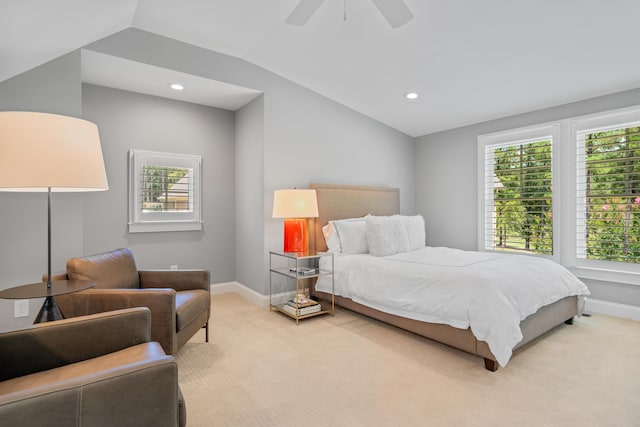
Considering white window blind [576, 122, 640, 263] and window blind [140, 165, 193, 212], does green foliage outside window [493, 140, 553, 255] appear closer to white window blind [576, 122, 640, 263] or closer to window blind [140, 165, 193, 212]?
white window blind [576, 122, 640, 263]

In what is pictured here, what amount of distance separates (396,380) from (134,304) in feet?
6.01

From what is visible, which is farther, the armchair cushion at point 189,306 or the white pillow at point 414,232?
the white pillow at point 414,232

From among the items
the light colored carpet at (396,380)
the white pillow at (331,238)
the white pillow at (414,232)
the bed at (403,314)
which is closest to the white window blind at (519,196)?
the bed at (403,314)

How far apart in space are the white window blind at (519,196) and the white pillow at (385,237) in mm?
1483

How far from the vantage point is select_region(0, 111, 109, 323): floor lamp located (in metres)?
1.67

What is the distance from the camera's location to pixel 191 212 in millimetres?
4395

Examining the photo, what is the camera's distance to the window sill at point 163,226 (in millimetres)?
3996

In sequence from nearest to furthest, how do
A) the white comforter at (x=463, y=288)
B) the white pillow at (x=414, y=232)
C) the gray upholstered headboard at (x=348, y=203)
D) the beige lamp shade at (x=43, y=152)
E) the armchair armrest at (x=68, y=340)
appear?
the armchair armrest at (x=68, y=340) → the beige lamp shade at (x=43, y=152) → the white comforter at (x=463, y=288) → the white pillow at (x=414, y=232) → the gray upholstered headboard at (x=348, y=203)

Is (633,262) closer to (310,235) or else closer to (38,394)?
(310,235)

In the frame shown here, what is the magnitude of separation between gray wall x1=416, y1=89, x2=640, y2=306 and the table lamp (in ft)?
8.07

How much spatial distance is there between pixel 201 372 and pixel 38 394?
148 cm

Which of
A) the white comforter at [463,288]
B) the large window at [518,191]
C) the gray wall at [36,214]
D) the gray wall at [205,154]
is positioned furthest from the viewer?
the large window at [518,191]

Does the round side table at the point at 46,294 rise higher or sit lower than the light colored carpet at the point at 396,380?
higher

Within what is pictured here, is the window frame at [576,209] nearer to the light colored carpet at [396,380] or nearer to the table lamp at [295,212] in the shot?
the light colored carpet at [396,380]
